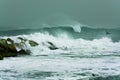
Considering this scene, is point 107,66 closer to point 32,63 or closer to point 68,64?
point 68,64

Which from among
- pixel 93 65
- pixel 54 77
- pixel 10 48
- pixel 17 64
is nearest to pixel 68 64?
pixel 93 65

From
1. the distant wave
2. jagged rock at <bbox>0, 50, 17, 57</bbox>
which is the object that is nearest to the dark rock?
jagged rock at <bbox>0, 50, 17, 57</bbox>

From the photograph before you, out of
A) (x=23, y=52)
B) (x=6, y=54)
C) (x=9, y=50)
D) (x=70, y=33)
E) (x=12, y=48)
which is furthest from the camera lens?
(x=70, y=33)

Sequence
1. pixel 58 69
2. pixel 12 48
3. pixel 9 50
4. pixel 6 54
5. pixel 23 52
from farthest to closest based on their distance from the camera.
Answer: pixel 23 52 < pixel 12 48 < pixel 9 50 < pixel 6 54 < pixel 58 69

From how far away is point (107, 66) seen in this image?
23.9m

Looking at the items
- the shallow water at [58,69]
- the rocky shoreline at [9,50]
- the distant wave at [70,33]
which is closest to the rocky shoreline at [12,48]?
the rocky shoreline at [9,50]

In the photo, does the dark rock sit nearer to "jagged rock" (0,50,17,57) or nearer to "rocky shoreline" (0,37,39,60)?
"rocky shoreline" (0,37,39,60)

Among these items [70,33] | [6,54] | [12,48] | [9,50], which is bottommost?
[6,54]

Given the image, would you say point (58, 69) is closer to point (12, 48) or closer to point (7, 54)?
point (7, 54)

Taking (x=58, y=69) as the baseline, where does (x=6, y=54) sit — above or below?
above

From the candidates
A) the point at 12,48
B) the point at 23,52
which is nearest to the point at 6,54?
the point at 12,48

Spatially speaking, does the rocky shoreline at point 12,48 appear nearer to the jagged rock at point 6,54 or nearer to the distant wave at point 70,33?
the jagged rock at point 6,54

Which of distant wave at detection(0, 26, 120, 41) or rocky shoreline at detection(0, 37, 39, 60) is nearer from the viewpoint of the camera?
rocky shoreline at detection(0, 37, 39, 60)

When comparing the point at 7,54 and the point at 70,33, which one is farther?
the point at 70,33
